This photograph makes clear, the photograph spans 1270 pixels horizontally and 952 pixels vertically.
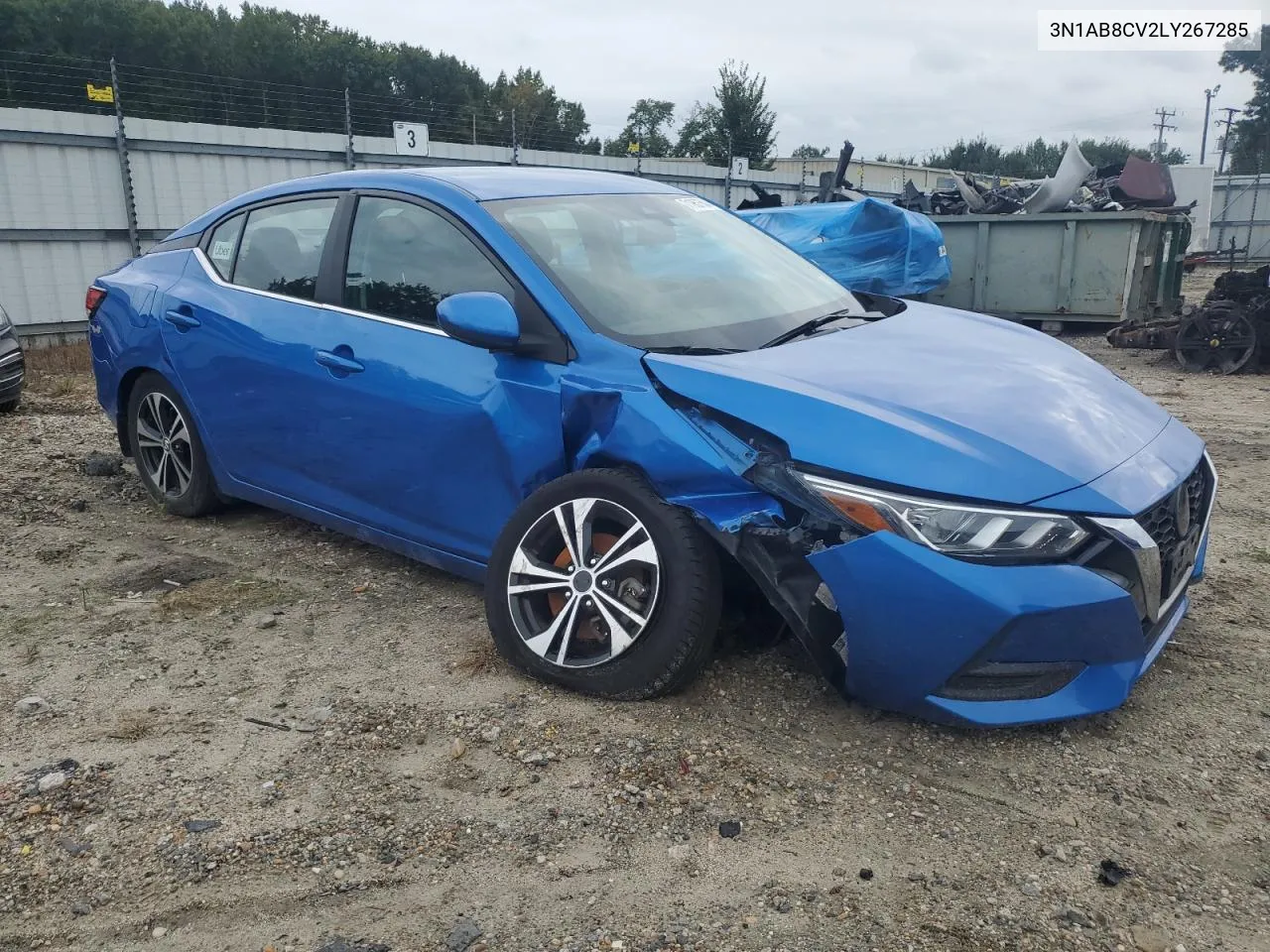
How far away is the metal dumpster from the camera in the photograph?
12.5 metres

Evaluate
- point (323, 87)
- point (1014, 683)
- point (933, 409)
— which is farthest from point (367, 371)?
point (323, 87)

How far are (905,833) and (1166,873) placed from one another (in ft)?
1.84

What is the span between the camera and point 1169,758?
9.03ft

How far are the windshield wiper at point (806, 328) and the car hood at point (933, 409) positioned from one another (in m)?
0.07

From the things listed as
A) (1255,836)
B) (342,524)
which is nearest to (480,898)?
(1255,836)

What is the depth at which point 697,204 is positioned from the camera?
14.1ft

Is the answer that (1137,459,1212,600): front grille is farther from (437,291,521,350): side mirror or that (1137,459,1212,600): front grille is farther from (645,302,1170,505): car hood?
(437,291,521,350): side mirror

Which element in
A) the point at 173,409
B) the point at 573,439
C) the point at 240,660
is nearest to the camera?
the point at 573,439

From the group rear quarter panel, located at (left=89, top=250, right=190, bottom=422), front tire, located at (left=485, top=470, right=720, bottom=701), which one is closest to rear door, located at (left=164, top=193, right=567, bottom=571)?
rear quarter panel, located at (left=89, top=250, right=190, bottom=422)

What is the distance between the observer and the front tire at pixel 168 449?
15.6ft

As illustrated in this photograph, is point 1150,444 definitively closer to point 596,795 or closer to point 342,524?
point 596,795

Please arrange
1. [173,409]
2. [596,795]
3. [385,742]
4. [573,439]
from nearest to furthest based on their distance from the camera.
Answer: [596,795] < [385,742] < [573,439] < [173,409]

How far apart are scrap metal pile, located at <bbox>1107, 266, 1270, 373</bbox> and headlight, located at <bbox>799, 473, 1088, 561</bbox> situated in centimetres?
882

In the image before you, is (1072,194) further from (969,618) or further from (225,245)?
(969,618)
